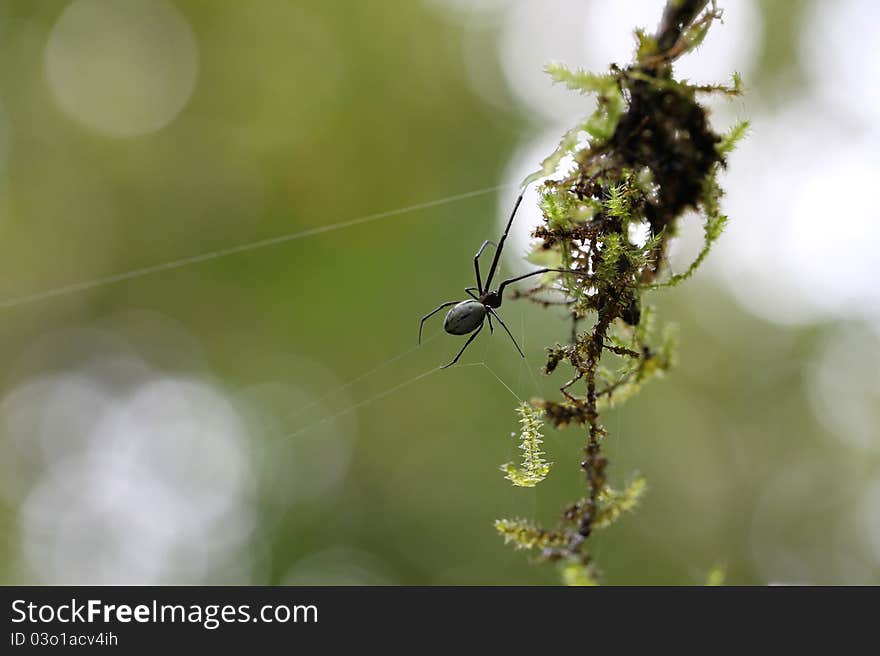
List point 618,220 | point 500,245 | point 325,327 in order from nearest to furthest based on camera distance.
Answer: point 618,220, point 500,245, point 325,327

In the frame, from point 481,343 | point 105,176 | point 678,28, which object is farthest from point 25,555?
point 678,28

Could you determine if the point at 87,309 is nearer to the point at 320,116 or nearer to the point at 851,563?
the point at 320,116

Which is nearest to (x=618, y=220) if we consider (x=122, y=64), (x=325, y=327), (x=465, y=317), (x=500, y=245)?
(x=500, y=245)

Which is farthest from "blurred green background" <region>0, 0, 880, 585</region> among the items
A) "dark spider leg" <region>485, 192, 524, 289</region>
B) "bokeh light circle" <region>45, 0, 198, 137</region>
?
"dark spider leg" <region>485, 192, 524, 289</region>

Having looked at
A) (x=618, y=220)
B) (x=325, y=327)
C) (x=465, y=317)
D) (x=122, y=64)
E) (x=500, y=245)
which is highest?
(x=122, y=64)

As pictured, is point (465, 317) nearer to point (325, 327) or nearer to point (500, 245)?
point (500, 245)

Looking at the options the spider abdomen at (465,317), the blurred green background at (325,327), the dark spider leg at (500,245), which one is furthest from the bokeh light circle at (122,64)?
the spider abdomen at (465,317)

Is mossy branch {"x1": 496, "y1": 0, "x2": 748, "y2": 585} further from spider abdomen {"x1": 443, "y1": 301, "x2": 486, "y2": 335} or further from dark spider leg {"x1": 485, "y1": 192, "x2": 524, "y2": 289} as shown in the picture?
spider abdomen {"x1": 443, "y1": 301, "x2": 486, "y2": 335}
